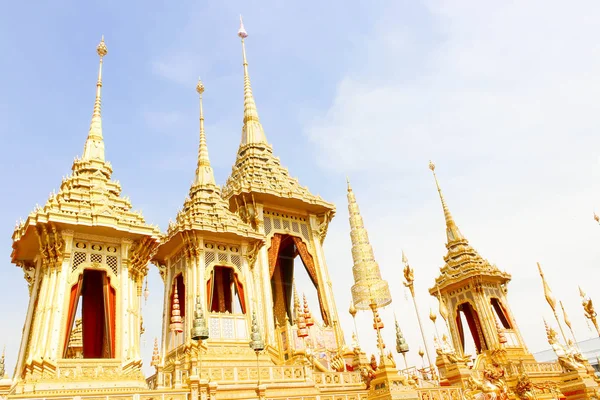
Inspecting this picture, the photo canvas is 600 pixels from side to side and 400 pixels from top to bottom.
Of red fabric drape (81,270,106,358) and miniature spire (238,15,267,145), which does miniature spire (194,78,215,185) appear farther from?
red fabric drape (81,270,106,358)

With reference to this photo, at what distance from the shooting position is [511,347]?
104 feet

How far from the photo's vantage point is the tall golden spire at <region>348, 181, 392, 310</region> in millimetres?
39281

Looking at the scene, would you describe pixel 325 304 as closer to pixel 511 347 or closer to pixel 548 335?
pixel 548 335

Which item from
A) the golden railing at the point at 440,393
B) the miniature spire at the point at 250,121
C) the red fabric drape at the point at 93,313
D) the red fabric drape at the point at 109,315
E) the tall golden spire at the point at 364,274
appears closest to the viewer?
the red fabric drape at the point at 109,315

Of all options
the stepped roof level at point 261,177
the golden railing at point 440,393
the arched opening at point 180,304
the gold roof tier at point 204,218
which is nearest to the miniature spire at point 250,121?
the stepped roof level at point 261,177

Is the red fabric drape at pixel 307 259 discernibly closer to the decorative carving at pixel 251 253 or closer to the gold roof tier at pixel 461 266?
the decorative carving at pixel 251 253

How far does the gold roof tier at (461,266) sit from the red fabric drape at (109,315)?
2604 cm

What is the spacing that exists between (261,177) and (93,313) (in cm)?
1235

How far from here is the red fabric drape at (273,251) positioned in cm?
2427

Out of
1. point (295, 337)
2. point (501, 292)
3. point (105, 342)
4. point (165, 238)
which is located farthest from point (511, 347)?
point (105, 342)

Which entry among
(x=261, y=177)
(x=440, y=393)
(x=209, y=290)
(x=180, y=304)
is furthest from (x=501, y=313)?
(x=180, y=304)

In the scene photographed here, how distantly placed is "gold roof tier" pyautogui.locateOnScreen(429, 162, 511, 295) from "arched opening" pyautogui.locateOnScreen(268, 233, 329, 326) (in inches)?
519

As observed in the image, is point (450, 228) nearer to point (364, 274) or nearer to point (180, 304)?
point (364, 274)

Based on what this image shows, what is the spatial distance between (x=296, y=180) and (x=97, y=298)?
14.2 meters
